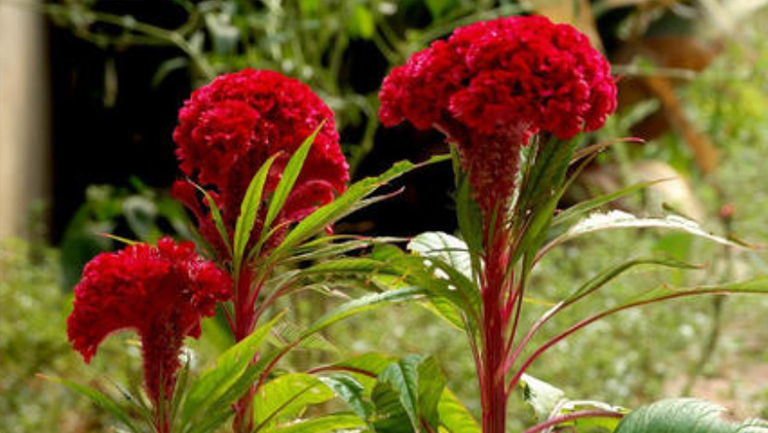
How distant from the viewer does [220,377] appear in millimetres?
849

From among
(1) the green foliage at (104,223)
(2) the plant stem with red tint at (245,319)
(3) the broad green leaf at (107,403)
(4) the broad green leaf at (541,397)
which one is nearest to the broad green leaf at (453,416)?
(4) the broad green leaf at (541,397)

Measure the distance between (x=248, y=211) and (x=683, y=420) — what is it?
1.19 feet

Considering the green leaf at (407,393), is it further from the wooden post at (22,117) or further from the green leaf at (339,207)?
the wooden post at (22,117)

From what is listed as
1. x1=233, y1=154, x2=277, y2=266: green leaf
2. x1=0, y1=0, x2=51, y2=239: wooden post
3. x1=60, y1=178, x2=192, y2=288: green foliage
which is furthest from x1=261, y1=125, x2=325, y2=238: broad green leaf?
x1=0, y1=0, x2=51, y2=239: wooden post

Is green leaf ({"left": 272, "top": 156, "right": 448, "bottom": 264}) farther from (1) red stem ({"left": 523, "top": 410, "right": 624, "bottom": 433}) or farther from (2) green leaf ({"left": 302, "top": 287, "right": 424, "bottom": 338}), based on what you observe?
(1) red stem ({"left": 523, "top": 410, "right": 624, "bottom": 433})

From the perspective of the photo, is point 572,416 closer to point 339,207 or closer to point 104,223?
point 339,207

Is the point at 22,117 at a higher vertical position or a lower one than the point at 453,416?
lower

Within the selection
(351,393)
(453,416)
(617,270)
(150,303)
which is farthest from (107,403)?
(617,270)

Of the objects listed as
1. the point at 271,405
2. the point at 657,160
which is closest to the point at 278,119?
the point at 271,405

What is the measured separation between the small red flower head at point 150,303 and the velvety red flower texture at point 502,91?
212 millimetres

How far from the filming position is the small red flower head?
854 mm

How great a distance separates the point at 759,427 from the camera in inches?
29.3

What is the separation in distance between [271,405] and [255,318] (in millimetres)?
77

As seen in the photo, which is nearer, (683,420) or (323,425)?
(683,420)
